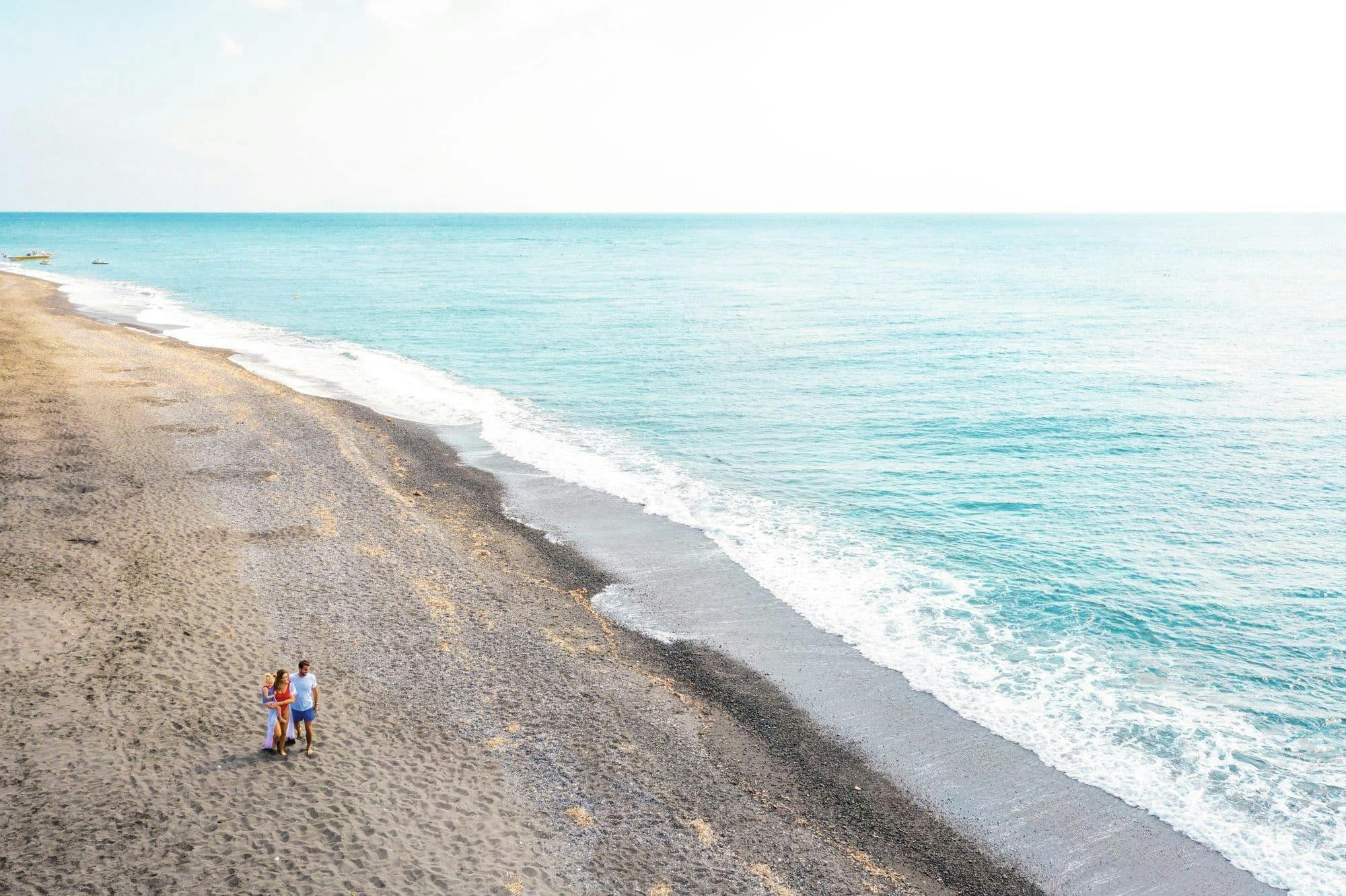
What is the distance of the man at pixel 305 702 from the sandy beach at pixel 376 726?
0.45 m

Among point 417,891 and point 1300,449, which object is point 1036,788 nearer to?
point 417,891

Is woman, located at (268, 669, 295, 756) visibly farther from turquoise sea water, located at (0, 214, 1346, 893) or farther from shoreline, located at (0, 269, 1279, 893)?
turquoise sea water, located at (0, 214, 1346, 893)

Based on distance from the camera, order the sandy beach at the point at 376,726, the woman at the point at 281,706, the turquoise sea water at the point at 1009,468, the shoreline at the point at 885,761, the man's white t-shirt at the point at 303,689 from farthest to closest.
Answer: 1. the turquoise sea water at the point at 1009,468
2. the man's white t-shirt at the point at 303,689
3. the woman at the point at 281,706
4. the shoreline at the point at 885,761
5. the sandy beach at the point at 376,726

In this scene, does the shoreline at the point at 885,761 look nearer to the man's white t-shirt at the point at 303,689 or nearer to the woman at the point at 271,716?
the man's white t-shirt at the point at 303,689

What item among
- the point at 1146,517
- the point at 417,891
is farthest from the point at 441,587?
the point at 1146,517

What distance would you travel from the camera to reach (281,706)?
16.3m

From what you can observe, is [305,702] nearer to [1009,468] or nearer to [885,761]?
[885,761]

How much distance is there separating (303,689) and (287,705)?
45 cm

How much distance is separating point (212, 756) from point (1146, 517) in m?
30.4

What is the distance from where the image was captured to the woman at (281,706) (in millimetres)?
16156

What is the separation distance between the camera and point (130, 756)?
53.2 feet

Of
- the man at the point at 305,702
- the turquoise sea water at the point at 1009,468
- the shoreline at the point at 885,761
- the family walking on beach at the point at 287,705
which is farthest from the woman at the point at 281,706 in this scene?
the turquoise sea water at the point at 1009,468

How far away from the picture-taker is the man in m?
16.4

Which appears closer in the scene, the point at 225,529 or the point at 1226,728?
the point at 1226,728
